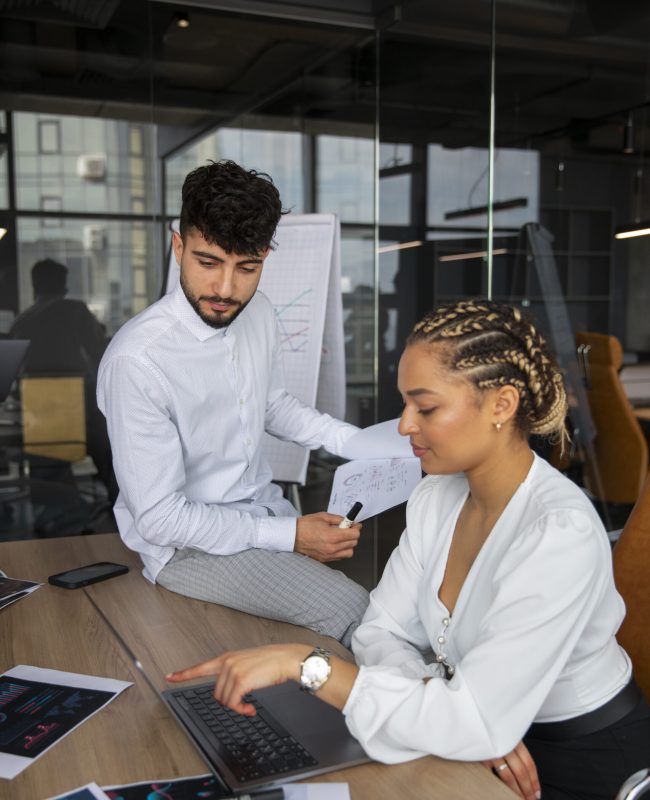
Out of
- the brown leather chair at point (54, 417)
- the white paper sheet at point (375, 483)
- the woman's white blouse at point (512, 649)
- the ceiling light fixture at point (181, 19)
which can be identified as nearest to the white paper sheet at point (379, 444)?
the white paper sheet at point (375, 483)

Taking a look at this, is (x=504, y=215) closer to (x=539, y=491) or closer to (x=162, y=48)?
(x=162, y=48)

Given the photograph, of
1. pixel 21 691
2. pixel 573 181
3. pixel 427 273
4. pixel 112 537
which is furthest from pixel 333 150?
pixel 21 691

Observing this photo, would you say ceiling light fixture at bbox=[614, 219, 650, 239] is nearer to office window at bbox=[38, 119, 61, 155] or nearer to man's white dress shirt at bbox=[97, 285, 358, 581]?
man's white dress shirt at bbox=[97, 285, 358, 581]

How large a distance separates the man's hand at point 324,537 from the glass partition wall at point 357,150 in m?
2.25

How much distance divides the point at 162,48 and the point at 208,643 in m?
3.57

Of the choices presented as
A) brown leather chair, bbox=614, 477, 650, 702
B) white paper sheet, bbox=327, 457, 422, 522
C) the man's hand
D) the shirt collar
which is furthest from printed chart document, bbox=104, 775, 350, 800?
the shirt collar

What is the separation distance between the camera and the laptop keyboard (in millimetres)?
1097

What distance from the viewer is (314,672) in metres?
1.14

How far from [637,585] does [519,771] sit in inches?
18.8

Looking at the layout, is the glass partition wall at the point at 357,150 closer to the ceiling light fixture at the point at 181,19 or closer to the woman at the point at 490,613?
the ceiling light fixture at the point at 181,19

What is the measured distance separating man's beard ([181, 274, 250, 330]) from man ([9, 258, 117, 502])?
2225mm

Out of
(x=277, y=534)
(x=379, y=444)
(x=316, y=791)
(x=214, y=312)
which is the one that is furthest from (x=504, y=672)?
(x=214, y=312)

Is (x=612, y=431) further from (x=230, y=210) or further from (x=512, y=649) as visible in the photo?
(x=512, y=649)

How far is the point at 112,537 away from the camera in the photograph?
7.36 ft
